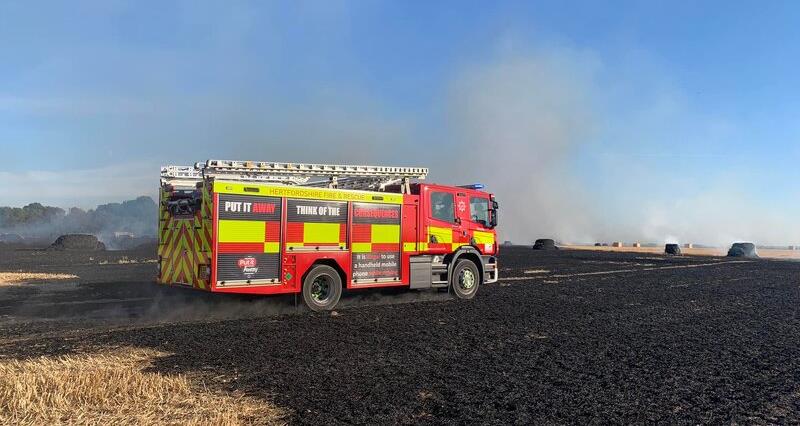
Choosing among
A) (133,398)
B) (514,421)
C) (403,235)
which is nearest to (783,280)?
(403,235)

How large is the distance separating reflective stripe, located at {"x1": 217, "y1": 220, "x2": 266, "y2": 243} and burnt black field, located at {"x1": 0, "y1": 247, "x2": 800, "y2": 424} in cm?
178

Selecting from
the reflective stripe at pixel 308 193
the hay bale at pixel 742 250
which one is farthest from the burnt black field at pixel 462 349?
the hay bale at pixel 742 250

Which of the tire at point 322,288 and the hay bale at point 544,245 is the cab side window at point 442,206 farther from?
the hay bale at point 544,245

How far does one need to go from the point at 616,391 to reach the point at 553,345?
9.32 ft

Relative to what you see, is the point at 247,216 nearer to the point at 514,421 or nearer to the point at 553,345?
the point at 553,345

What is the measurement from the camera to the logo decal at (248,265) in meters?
12.0

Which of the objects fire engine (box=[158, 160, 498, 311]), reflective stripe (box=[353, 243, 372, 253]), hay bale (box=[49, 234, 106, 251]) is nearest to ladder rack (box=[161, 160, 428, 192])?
fire engine (box=[158, 160, 498, 311])

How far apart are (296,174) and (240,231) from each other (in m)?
3.19

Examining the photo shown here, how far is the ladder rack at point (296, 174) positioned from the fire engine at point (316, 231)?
28 mm

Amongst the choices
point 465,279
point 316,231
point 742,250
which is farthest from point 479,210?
point 742,250

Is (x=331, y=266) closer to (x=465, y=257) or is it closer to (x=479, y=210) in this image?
(x=465, y=257)

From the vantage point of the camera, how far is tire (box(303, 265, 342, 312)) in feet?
42.9

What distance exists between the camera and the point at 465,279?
16406 mm

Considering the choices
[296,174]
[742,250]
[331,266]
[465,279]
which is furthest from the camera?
[742,250]
